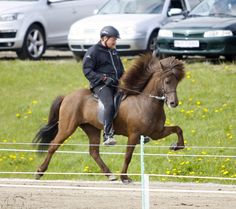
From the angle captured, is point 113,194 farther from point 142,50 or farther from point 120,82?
point 142,50

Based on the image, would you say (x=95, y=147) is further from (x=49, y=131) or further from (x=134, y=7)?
(x=134, y=7)

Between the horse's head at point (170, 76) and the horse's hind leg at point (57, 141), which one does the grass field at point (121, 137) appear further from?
the horse's hind leg at point (57, 141)

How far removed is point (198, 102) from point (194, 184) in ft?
13.8

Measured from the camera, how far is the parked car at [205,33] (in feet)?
65.1

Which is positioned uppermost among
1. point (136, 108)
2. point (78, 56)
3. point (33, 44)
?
point (136, 108)

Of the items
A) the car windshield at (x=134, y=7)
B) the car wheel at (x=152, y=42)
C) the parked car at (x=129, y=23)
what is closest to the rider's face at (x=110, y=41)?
the parked car at (x=129, y=23)

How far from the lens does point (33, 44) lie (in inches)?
885

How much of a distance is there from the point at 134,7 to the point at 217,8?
7.34ft

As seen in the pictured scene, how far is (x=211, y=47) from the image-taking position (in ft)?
65.2

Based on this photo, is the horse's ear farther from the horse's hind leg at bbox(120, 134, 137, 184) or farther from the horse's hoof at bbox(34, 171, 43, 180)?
the horse's hoof at bbox(34, 171, 43, 180)

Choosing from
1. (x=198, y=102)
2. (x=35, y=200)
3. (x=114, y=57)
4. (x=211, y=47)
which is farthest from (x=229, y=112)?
(x=35, y=200)

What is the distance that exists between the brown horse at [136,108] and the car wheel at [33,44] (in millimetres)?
8446

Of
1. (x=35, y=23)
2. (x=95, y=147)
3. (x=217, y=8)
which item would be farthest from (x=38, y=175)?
(x=35, y=23)

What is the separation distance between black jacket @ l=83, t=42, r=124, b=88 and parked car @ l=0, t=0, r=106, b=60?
888cm
